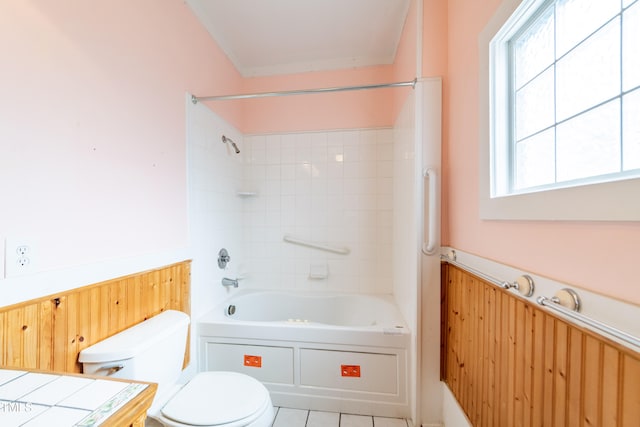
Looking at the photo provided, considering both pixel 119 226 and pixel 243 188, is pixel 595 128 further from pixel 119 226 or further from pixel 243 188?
pixel 243 188

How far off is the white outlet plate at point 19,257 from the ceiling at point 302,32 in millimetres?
1739

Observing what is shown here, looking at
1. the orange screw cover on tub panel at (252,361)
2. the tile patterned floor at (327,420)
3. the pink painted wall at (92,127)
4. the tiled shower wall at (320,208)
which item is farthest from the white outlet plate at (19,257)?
the tiled shower wall at (320,208)

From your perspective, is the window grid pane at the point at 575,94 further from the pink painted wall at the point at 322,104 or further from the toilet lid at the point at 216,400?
the pink painted wall at the point at 322,104

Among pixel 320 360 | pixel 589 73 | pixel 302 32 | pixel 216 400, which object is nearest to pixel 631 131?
pixel 589 73

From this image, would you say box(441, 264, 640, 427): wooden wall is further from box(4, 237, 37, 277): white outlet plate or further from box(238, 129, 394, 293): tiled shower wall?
box(4, 237, 37, 277): white outlet plate

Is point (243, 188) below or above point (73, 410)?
above

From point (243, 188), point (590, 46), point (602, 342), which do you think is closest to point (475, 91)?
point (590, 46)

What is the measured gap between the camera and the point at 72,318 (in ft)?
3.21

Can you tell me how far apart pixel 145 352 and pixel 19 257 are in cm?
56

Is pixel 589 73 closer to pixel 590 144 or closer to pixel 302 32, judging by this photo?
pixel 590 144

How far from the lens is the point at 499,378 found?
0.98 metres

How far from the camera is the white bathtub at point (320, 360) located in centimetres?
161

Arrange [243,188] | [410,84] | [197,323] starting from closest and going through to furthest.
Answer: [410,84] < [197,323] < [243,188]

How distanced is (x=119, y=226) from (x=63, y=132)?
0.42 meters
